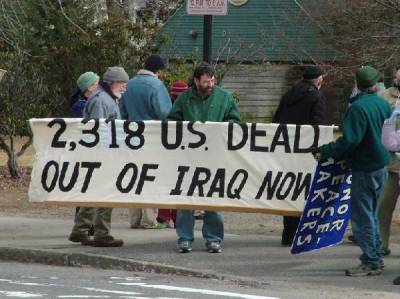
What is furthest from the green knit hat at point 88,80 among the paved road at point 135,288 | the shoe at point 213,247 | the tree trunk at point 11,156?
the tree trunk at point 11,156

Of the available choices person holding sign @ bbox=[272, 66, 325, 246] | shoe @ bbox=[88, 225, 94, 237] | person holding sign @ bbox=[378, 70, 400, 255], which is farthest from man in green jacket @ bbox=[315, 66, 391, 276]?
shoe @ bbox=[88, 225, 94, 237]

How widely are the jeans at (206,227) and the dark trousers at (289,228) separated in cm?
80

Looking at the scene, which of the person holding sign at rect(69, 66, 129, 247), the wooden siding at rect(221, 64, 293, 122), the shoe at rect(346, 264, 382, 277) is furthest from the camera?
the wooden siding at rect(221, 64, 293, 122)

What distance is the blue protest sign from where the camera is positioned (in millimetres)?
10812

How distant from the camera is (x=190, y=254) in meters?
11.7

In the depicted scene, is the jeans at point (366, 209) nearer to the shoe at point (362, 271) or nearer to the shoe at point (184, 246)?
the shoe at point (362, 271)

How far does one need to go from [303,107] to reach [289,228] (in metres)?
1.27

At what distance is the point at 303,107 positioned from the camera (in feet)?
39.9

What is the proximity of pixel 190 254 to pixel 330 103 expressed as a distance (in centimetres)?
2597

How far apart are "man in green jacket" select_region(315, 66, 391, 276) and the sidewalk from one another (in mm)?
295

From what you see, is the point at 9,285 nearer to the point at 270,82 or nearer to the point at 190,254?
the point at 190,254

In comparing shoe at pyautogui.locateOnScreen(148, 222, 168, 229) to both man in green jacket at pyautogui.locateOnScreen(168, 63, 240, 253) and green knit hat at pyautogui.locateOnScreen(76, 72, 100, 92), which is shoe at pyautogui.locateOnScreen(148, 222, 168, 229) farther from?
green knit hat at pyautogui.locateOnScreen(76, 72, 100, 92)

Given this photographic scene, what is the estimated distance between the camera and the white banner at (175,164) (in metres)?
11.6

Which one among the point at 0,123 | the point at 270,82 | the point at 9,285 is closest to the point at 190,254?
the point at 9,285
